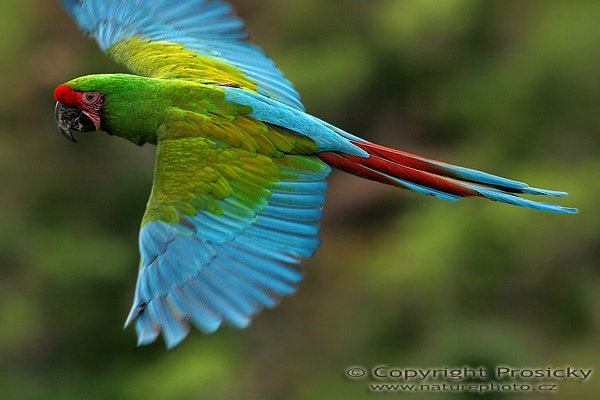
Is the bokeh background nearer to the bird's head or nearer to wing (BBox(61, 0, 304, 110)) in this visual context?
wing (BBox(61, 0, 304, 110))

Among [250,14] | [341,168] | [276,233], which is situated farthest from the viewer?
[250,14]

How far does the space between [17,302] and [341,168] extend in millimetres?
4826

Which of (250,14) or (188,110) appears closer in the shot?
(188,110)

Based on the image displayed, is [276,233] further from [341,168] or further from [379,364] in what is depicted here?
[379,364]

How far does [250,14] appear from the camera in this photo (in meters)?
7.80

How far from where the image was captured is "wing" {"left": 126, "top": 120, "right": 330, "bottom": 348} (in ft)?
8.40

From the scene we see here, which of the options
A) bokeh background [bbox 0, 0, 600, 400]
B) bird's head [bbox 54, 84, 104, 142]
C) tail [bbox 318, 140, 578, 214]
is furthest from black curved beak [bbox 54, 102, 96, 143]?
bokeh background [bbox 0, 0, 600, 400]

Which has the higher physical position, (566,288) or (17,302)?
(566,288)

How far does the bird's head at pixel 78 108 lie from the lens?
2.91 m

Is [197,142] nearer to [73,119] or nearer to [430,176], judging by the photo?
[73,119]

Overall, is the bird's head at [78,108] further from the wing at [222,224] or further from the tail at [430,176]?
the tail at [430,176]

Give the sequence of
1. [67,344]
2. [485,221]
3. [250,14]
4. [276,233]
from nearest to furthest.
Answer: [276,233], [485,221], [67,344], [250,14]

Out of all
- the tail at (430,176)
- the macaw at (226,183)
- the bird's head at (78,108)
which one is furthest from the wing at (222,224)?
the bird's head at (78,108)

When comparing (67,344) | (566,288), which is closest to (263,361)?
(67,344)
